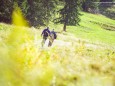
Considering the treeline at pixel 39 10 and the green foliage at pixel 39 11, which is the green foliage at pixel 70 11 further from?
the green foliage at pixel 39 11

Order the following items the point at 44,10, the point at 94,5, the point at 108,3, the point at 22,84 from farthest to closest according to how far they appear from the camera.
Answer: the point at 108,3
the point at 94,5
the point at 44,10
the point at 22,84

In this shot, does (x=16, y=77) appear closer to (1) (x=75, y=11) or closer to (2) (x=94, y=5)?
(1) (x=75, y=11)

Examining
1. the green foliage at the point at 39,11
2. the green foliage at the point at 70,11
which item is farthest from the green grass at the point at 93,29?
the green foliage at the point at 39,11

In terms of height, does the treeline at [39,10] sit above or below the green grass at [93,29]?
above

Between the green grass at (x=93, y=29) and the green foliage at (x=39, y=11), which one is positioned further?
the green grass at (x=93, y=29)

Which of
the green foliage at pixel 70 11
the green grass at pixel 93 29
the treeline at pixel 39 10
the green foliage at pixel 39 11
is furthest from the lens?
the green grass at pixel 93 29

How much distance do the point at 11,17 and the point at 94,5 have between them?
47.7 meters

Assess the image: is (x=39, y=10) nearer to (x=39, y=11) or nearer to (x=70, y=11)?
(x=39, y=11)

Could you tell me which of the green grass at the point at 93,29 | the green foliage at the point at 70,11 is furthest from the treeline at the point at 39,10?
the green grass at the point at 93,29

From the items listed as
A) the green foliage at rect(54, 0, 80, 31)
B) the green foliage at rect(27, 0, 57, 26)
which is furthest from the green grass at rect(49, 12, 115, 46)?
the green foliage at rect(27, 0, 57, 26)

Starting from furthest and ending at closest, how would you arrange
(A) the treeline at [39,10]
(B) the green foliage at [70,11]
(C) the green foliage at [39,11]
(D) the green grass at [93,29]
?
(D) the green grass at [93,29] < (B) the green foliage at [70,11] < (C) the green foliage at [39,11] < (A) the treeline at [39,10]

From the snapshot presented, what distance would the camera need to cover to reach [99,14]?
94.0m

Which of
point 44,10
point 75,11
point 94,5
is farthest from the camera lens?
point 94,5

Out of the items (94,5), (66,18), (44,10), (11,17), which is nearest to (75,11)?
(66,18)
